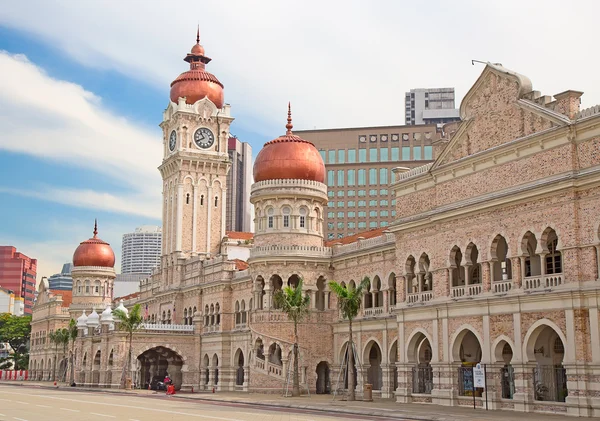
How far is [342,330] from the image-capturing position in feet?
177

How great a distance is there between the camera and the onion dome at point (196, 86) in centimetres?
7869

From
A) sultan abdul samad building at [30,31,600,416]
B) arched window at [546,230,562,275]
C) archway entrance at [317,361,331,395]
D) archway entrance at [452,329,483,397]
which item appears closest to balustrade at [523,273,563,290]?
sultan abdul samad building at [30,31,600,416]

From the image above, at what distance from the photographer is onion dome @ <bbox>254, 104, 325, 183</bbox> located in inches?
2223

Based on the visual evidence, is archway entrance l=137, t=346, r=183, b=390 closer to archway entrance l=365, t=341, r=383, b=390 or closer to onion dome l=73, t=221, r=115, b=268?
archway entrance l=365, t=341, r=383, b=390

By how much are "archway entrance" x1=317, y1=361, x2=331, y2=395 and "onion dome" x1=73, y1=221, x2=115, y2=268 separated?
170 ft

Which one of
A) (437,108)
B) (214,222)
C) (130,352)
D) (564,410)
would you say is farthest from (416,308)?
(437,108)

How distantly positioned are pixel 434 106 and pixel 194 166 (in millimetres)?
90923

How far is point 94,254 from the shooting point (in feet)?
331

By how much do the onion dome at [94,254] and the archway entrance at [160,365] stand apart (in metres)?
33.3

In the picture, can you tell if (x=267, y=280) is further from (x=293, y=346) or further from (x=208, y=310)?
(x=208, y=310)

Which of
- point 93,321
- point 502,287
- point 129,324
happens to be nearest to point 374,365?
point 502,287

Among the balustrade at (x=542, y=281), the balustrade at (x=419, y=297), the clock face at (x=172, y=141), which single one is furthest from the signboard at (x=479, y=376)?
the clock face at (x=172, y=141)

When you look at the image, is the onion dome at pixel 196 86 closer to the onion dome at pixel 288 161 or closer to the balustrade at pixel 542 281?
the onion dome at pixel 288 161

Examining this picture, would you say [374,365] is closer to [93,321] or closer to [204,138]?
[93,321]
